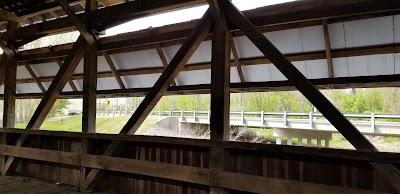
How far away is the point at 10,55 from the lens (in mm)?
5367

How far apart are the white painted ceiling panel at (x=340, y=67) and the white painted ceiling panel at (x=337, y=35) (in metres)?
0.19

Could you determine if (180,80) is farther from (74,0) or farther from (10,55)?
(10,55)

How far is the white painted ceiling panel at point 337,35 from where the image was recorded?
11.0ft

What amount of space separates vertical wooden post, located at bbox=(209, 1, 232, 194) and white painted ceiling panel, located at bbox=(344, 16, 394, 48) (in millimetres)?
1364

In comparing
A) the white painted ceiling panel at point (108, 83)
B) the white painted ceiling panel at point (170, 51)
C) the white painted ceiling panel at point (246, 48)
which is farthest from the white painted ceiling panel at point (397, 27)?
the white painted ceiling panel at point (108, 83)

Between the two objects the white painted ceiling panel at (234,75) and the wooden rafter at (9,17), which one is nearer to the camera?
the white painted ceiling panel at (234,75)

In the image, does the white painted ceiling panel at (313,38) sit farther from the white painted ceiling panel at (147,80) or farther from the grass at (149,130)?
the grass at (149,130)

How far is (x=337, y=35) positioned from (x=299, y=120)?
13.5 meters

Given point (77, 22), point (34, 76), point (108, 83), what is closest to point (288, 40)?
point (77, 22)

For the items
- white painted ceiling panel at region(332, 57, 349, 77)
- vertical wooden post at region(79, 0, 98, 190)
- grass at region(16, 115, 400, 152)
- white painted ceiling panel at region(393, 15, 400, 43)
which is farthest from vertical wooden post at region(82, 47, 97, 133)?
grass at region(16, 115, 400, 152)

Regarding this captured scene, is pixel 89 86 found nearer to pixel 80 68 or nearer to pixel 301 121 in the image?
pixel 80 68

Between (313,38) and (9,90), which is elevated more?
(313,38)

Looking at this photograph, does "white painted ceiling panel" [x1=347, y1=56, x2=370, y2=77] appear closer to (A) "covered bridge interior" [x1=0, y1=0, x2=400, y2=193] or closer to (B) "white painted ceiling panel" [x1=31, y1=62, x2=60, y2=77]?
(A) "covered bridge interior" [x1=0, y1=0, x2=400, y2=193]

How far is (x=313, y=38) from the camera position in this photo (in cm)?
356
